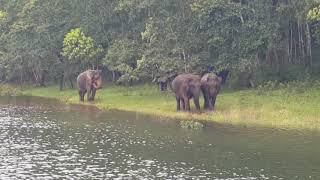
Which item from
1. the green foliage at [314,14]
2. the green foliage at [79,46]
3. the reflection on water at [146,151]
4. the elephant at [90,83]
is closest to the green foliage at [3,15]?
the green foliage at [79,46]

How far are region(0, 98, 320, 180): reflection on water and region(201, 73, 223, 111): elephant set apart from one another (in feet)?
18.8

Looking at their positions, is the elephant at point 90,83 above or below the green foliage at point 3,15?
below

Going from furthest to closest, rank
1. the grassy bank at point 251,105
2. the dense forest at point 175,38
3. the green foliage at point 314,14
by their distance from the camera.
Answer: the dense forest at point 175,38, the green foliage at point 314,14, the grassy bank at point 251,105

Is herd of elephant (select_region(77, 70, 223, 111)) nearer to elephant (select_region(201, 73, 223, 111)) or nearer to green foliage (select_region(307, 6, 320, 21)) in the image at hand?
elephant (select_region(201, 73, 223, 111))

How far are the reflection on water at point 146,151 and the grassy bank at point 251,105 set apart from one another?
11.3 ft

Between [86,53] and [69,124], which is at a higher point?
[86,53]

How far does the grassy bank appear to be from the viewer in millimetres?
41978

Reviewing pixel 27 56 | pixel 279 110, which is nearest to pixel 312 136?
pixel 279 110

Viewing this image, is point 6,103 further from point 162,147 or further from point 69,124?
point 162,147

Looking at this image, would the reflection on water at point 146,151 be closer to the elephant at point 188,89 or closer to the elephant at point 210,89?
the elephant at point 188,89

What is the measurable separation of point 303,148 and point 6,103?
3807cm

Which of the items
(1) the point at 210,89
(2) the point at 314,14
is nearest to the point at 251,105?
(1) the point at 210,89

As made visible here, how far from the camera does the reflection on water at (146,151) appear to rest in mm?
25859

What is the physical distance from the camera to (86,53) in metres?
71.5
